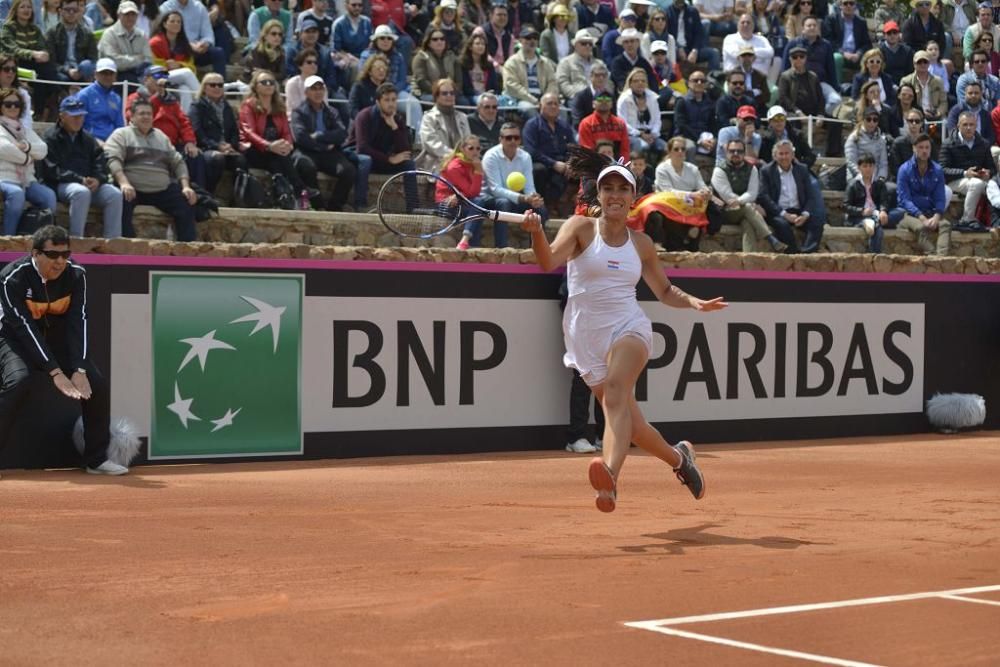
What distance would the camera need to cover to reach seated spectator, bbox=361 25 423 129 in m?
16.8

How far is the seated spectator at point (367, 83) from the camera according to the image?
1614 centimetres

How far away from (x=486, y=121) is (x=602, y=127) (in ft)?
4.14

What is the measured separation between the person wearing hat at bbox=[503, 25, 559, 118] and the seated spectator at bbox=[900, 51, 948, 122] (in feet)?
17.7

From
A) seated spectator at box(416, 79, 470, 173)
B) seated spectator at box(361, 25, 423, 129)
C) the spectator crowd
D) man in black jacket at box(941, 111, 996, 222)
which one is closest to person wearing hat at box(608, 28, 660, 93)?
the spectator crowd

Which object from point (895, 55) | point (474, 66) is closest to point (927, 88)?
point (895, 55)

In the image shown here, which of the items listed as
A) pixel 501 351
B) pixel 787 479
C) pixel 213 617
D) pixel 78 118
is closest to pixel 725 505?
pixel 787 479

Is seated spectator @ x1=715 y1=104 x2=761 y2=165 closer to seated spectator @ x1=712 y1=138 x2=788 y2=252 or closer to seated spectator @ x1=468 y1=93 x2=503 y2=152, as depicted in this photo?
seated spectator @ x1=712 y1=138 x2=788 y2=252

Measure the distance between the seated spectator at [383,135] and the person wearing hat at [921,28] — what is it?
31.0 ft

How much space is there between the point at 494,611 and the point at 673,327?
27.5ft

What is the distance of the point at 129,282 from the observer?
11586 mm

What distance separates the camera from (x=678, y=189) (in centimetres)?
1655

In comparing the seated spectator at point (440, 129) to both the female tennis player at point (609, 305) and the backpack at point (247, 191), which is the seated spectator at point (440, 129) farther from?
the female tennis player at point (609, 305)

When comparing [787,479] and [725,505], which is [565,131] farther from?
[725,505]

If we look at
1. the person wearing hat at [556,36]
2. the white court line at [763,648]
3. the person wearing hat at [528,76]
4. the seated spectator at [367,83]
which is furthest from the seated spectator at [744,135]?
the white court line at [763,648]
